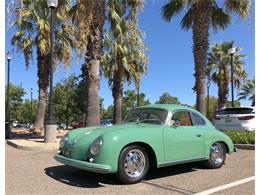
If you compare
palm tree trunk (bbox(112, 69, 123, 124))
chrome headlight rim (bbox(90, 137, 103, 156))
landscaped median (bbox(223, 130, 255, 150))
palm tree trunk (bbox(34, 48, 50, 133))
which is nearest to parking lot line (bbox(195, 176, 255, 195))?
chrome headlight rim (bbox(90, 137, 103, 156))

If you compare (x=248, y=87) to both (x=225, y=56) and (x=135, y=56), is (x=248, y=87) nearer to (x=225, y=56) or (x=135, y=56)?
(x=225, y=56)

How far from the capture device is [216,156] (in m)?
7.60

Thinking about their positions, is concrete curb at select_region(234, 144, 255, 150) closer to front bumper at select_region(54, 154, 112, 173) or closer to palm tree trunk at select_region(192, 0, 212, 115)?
palm tree trunk at select_region(192, 0, 212, 115)

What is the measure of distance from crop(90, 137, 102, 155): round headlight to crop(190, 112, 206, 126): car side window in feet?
7.87

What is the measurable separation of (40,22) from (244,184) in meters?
16.5

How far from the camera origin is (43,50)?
67.2ft

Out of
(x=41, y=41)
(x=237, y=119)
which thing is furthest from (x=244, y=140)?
(x=41, y=41)

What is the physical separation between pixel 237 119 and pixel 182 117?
19.5 ft

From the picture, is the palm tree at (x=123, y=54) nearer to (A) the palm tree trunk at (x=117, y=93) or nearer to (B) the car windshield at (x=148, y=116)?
(A) the palm tree trunk at (x=117, y=93)

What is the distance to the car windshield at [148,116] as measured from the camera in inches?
272

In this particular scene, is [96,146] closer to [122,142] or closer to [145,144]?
[122,142]

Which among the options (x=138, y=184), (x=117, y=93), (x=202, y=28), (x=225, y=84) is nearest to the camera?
(x=138, y=184)

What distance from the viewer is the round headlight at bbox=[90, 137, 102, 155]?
5795mm

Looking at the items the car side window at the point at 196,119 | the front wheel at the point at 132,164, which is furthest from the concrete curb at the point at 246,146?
the front wheel at the point at 132,164
